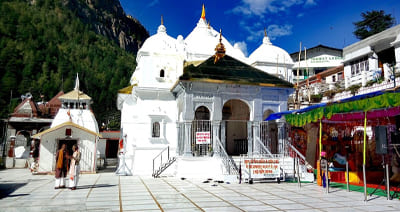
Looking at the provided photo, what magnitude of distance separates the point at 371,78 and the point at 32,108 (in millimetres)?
28611

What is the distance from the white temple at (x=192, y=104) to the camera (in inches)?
590

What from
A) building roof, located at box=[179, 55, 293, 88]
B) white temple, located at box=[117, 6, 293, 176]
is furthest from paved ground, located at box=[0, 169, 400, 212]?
building roof, located at box=[179, 55, 293, 88]

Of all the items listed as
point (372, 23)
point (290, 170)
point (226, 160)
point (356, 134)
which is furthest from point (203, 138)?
point (372, 23)

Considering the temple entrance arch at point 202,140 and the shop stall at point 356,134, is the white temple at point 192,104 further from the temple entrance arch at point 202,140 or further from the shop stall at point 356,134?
the shop stall at point 356,134

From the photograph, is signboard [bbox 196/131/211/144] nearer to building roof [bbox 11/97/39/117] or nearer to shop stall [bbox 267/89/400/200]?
shop stall [bbox 267/89/400/200]

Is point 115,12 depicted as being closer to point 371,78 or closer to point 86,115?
point 86,115

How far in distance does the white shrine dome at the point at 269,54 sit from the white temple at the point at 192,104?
2055 millimetres

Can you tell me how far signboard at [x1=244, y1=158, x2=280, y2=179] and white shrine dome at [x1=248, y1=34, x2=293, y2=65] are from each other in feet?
35.8

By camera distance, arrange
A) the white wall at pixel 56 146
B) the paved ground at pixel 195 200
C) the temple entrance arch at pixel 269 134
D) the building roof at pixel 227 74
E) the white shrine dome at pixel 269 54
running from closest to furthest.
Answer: the paved ground at pixel 195 200, the building roof at pixel 227 74, the temple entrance arch at pixel 269 134, the white wall at pixel 56 146, the white shrine dome at pixel 269 54

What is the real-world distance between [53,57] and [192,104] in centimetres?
6867

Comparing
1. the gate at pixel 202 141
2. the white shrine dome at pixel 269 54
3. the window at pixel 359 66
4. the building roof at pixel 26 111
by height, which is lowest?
the gate at pixel 202 141

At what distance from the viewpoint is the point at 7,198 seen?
8.67m

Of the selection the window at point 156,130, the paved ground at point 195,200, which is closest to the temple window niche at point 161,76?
the window at point 156,130

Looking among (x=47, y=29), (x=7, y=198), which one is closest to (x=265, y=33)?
(x=7, y=198)
